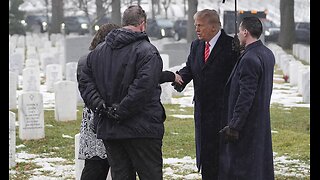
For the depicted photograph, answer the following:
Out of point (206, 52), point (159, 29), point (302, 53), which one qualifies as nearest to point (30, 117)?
point (206, 52)

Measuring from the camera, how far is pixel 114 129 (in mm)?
6449

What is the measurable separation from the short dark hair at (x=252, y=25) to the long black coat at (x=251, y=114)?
0.28 feet

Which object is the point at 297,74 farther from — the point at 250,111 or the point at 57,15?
the point at 57,15

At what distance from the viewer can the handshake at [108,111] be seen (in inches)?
251

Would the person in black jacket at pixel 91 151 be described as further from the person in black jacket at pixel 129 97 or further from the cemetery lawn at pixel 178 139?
the cemetery lawn at pixel 178 139

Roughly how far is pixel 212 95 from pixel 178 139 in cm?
569

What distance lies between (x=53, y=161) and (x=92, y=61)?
466cm

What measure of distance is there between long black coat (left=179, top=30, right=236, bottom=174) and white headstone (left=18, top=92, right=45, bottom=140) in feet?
19.9

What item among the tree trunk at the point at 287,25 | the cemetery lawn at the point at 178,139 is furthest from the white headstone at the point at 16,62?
the tree trunk at the point at 287,25

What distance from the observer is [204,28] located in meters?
7.14

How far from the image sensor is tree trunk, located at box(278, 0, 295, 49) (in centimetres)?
3678
